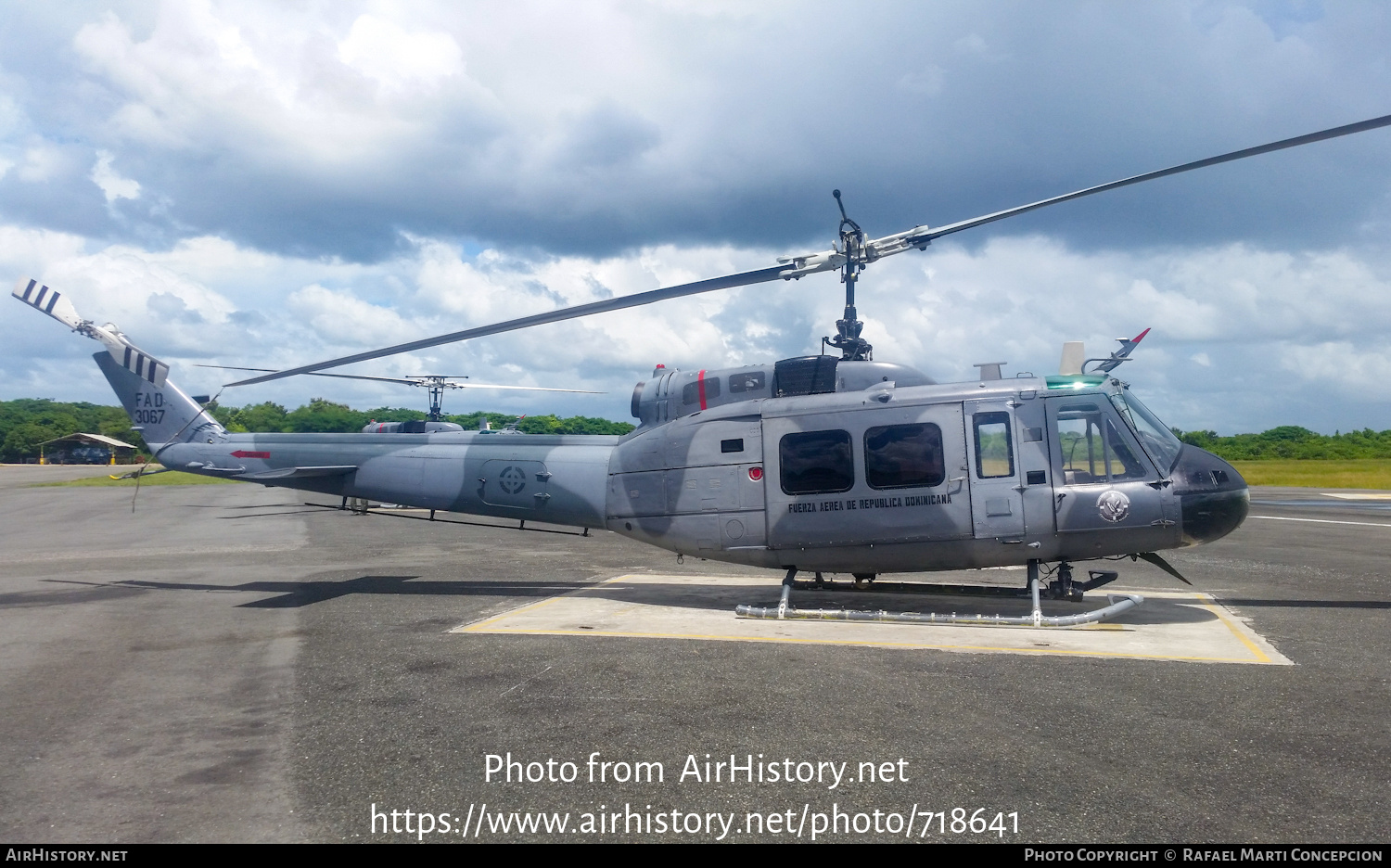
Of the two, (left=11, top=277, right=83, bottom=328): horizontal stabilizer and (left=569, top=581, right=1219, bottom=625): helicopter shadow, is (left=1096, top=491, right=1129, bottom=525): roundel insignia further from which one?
(left=11, top=277, right=83, bottom=328): horizontal stabilizer

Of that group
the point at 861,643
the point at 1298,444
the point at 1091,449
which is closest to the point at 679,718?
the point at 861,643

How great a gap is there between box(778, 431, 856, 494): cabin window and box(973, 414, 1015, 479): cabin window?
1.63 meters

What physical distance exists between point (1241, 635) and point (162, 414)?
1764 cm

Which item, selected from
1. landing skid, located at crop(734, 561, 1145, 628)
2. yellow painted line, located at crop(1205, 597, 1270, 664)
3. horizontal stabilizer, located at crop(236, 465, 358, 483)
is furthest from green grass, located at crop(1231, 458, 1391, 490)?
horizontal stabilizer, located at crop(236, 465, 358, 483)

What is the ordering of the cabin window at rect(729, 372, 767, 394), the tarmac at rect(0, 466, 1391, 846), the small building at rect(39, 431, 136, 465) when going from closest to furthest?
the tarmac at rect(0, 466, 1391, 846), the cabin window at rect(729, 372, 767, 394), the small building at rect(39, 431, 136, 465)

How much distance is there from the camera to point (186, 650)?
9055mm

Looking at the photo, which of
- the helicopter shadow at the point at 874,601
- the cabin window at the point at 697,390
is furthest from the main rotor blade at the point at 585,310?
the helicopter shadow at the point at 874,601

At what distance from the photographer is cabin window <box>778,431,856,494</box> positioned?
33.9ft

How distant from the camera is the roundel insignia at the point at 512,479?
41.2 feet

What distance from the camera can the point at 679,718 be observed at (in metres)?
6.31

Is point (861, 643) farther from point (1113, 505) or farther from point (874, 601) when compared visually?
point (1113, 505)

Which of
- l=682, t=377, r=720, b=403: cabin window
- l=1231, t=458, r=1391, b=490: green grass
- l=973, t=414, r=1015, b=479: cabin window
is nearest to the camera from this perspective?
l=973, t=414, r=1015, b=479: cabin window

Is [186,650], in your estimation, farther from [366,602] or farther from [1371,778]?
[1371,778]
